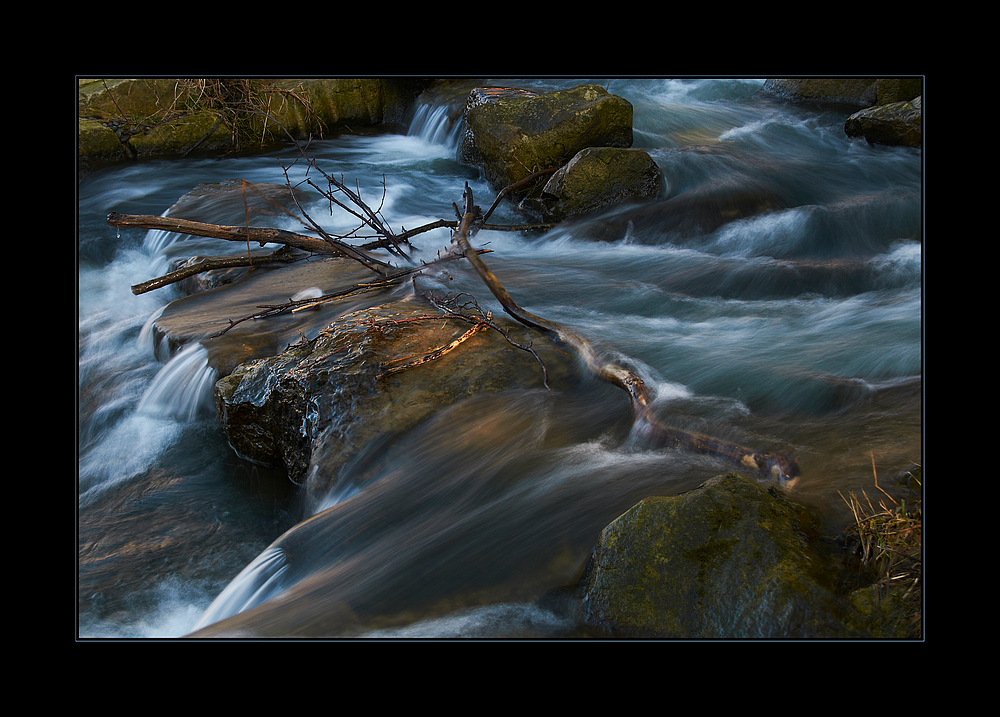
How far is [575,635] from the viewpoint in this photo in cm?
212

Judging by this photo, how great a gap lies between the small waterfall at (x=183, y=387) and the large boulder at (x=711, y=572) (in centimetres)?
291

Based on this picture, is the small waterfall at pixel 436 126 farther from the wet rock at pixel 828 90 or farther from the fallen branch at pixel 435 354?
the fallen branch at pixel 435 354

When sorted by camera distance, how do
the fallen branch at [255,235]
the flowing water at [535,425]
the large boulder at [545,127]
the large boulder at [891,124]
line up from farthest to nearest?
the large boulder at [891,124] → the large boulder at [545,127] → the fallen branch at [255,235] → the flowing water at [535,425]

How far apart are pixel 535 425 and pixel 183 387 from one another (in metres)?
2.40

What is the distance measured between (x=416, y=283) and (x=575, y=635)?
3259 mm

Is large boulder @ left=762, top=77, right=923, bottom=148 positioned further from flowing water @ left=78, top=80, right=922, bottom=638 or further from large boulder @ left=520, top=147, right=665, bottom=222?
large boulder @ left=520, top=147, right=665, bottom=222

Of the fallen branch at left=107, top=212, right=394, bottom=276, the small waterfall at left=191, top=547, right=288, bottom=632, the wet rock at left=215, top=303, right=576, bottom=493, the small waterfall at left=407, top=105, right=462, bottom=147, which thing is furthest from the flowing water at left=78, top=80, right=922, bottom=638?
the small waterfall at left=407, top=105, right=462, bottom=147

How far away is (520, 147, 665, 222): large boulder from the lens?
6.68 m

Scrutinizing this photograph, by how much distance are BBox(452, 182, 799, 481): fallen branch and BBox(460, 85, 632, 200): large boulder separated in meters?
2.66

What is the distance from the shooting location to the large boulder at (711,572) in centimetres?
198

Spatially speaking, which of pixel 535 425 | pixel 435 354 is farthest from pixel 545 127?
pixel 535 425

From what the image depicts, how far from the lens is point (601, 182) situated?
263 inches

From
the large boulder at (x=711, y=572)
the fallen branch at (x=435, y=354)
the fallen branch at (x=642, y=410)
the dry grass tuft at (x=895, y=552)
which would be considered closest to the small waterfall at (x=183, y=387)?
the fallen branch at (x=435, y=354)

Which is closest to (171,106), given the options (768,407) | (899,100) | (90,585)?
(90,585)
